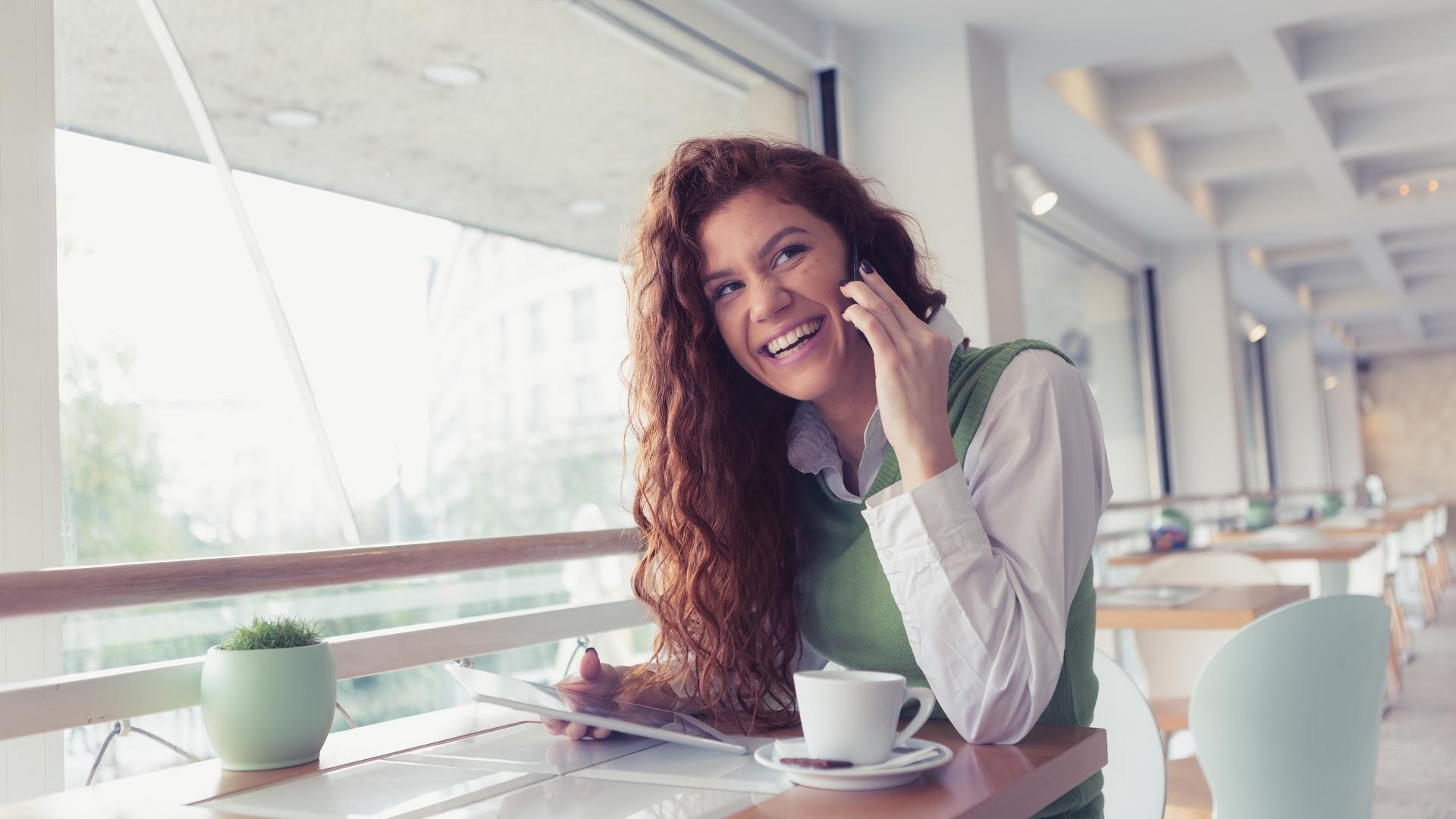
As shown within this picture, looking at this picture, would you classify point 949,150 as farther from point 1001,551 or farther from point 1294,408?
point 1294,408

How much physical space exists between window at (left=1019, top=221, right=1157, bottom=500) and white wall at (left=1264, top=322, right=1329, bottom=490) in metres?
4.60

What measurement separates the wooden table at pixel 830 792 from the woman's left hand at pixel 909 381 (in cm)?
24

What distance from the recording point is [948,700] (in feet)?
3.16

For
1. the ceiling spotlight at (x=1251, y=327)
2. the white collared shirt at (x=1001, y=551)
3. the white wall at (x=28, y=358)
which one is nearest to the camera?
the white collared shirt at (x=1001, y=551)

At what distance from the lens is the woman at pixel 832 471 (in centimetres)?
98

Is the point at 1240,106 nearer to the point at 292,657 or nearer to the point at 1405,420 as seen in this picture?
the point at 292,657

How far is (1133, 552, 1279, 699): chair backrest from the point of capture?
2.90 metres

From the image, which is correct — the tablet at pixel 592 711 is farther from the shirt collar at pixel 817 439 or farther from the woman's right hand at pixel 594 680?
the shirt collar at pixel 817 439

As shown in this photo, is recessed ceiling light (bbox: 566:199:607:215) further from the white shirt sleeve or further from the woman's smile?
the white shirt sleeve

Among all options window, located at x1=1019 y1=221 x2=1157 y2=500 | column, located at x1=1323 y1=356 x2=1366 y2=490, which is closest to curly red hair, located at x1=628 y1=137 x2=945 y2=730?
window, located at x1=1019 y1=221 x2=1157 y2=500

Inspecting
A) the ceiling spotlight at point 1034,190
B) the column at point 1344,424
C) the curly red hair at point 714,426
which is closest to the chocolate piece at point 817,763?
the curly red hair at point 714,426

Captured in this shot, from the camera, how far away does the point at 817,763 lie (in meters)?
0.77

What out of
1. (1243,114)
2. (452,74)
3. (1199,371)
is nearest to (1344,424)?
(1199,371)

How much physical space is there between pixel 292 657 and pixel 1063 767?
65 cm
